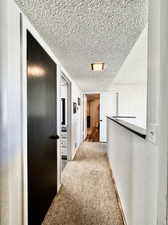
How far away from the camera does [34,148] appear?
4.37 feet

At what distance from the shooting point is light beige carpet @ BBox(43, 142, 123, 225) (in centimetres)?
160

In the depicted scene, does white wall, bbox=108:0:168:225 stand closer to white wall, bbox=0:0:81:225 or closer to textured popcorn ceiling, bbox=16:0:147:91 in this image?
textured popcorn ceiling, bbox=16:0:147:91

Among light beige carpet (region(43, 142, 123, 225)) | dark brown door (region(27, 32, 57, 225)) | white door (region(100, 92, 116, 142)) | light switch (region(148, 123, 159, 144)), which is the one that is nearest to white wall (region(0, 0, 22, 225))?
dark brown door (region(27, 32, 57, 225))

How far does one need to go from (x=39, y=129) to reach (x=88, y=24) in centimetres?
116

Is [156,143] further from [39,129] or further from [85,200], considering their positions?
[85,200]

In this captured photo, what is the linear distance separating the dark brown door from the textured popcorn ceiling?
0.67 ft

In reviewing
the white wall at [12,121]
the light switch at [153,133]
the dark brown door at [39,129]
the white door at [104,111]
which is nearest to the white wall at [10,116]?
the white wall at [12,121]

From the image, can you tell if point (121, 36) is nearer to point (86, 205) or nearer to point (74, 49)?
point (74, 49)

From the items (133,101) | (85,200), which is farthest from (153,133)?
(133,101)

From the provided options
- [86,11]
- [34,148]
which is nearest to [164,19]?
[86,11]

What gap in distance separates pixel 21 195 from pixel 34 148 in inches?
15.6

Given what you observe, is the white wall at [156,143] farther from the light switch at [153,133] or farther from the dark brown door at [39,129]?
the dark brown door at [39,129]

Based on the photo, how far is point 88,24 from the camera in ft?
4.21

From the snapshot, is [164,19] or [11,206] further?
[11,206]
